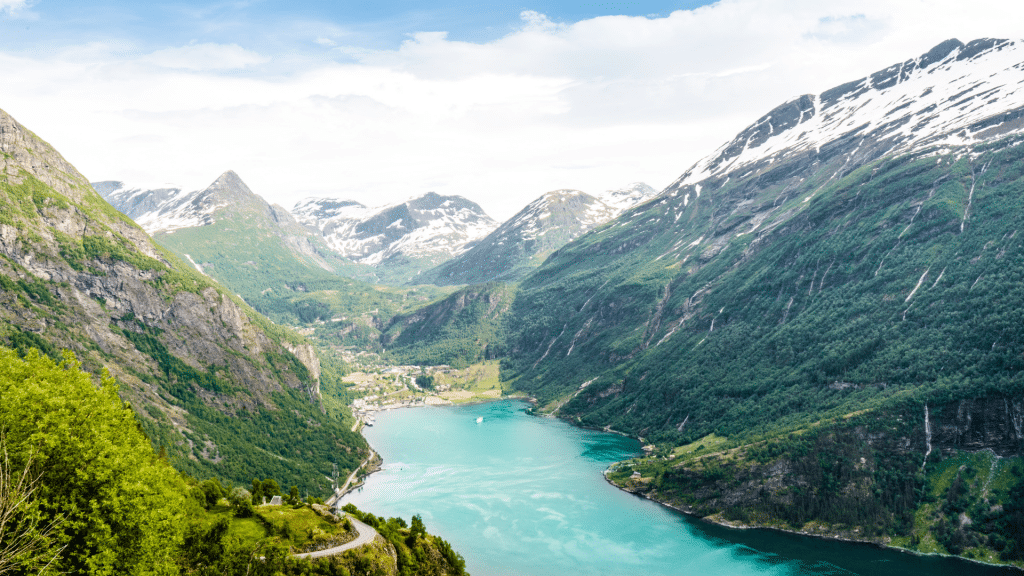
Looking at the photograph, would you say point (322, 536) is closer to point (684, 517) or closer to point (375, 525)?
point (375, 525)

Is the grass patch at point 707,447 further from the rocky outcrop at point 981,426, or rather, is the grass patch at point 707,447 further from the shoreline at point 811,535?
the rocky outcrop at point 981,426

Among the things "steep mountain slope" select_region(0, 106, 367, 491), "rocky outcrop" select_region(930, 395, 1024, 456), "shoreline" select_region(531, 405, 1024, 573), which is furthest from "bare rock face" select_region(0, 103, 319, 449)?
"rocky outcrop" select_region(930, 395, 1024, 456)

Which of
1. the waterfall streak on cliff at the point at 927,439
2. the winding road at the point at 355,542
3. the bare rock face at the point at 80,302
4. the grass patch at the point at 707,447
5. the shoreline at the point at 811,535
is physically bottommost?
the shoreline at the point at 811,535

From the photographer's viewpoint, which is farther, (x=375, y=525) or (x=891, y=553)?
(x=891, y=553)

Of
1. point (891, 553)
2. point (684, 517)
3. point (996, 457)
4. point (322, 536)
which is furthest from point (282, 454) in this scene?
point (996, 457)

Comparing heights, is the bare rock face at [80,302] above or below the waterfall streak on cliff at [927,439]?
above

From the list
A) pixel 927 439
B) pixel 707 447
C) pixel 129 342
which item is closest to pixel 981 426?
pixel 927 439

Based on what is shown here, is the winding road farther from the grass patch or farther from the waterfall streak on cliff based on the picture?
the grass patch

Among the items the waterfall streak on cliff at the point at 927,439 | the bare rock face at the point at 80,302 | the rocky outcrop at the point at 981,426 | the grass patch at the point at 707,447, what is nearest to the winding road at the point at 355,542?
the bare rock face at the point at 80,302
